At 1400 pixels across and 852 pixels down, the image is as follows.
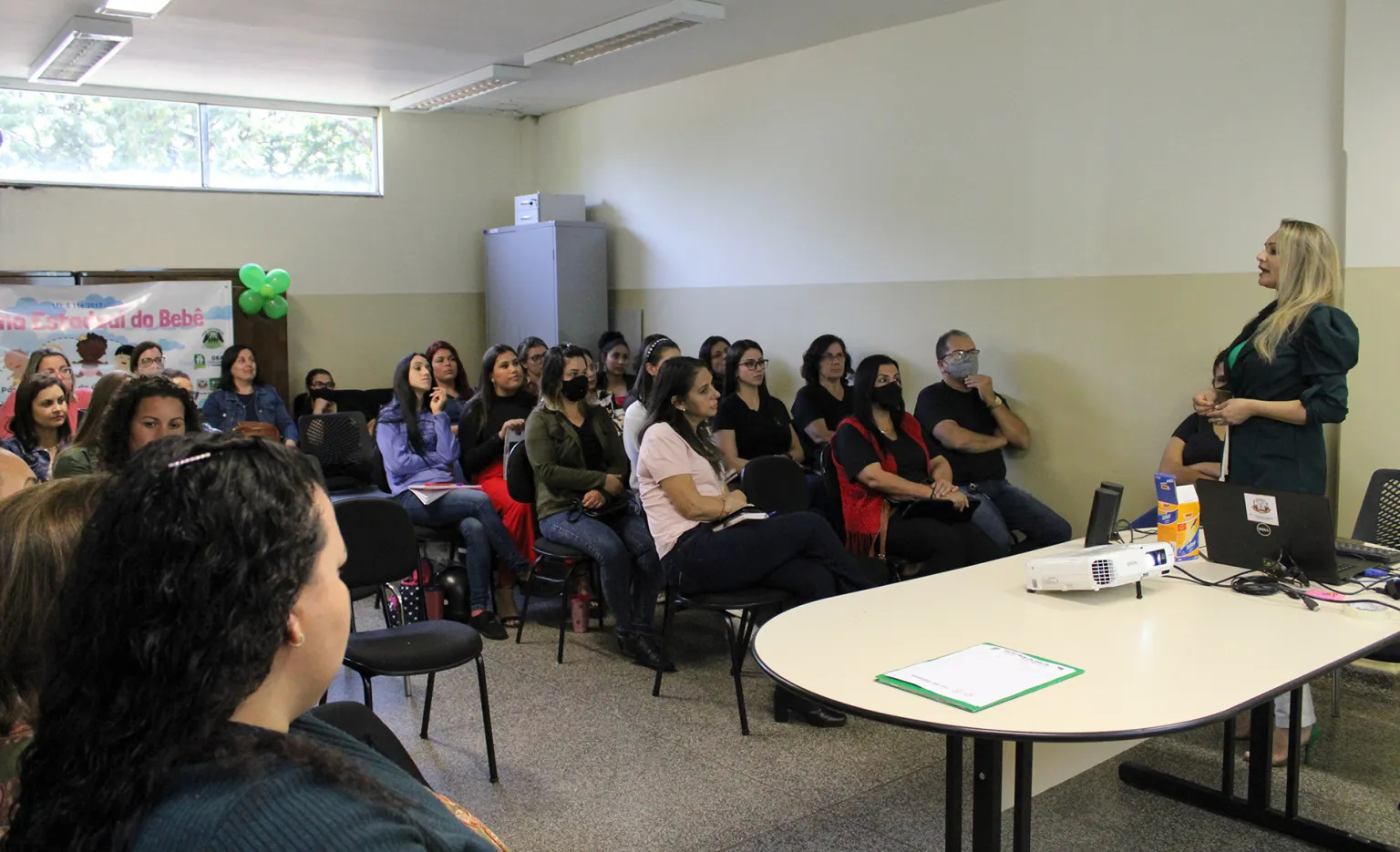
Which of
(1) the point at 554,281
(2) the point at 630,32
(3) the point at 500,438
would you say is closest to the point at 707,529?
(3) the point at 500,438

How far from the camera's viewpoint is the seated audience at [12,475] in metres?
2.71

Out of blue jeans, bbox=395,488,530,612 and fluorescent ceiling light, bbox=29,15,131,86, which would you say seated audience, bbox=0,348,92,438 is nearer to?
fluorescent ceiling light, bbox=29,15,131,86

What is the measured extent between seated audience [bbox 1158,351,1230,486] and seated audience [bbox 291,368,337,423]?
5435 mm

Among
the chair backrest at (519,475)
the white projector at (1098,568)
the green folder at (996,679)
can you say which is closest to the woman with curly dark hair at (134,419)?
the chair backrest at (519,475)

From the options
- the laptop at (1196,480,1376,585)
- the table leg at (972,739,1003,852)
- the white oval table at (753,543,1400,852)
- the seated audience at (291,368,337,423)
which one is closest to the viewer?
the white oval table at (753,543,1400,852)

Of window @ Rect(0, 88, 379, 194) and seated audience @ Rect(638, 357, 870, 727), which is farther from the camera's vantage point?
window @ Rect(0, 88, 379, 194)

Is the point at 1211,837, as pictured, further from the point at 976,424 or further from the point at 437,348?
the point at 437,348

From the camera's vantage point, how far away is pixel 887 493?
455 centimetres

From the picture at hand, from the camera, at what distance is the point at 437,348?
19.9 feet

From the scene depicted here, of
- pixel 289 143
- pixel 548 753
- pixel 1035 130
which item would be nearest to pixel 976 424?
pixel 1035 130

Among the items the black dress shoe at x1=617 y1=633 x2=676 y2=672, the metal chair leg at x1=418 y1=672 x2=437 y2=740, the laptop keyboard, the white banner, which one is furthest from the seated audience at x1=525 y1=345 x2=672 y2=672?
the white banner

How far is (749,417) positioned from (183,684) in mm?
4746

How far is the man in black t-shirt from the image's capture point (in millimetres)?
5102

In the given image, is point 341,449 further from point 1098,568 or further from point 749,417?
point 1098,568
